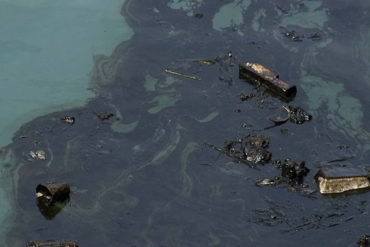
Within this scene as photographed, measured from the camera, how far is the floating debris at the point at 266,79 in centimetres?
818

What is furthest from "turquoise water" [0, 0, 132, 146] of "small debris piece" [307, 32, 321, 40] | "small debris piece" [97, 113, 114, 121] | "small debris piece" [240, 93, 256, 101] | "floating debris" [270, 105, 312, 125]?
"small debris piece" [307, 32, 321, 40]

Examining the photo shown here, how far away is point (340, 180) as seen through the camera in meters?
6.85

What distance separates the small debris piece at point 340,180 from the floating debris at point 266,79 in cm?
156

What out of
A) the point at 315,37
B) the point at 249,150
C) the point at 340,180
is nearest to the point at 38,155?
the point at 249,150

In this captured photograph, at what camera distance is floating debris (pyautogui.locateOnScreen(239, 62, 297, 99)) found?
26.8 feet

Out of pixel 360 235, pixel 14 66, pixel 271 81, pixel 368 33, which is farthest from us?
pixel 368 33

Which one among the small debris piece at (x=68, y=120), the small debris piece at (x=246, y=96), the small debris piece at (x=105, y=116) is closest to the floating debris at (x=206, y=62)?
the small debris piece at (x=246, y=96)

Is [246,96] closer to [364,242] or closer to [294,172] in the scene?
[294,172]

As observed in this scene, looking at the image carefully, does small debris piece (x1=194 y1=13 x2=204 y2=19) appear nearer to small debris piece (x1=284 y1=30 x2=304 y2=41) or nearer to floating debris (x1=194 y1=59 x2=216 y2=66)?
floating debris (x1=194 y1=59 x2=216 y2=66)

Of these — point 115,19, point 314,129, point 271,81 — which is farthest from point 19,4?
point 314,129

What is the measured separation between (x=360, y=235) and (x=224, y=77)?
307cm

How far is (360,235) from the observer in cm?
646

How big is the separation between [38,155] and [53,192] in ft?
2.82

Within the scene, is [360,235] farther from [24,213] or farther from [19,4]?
[19,4]
